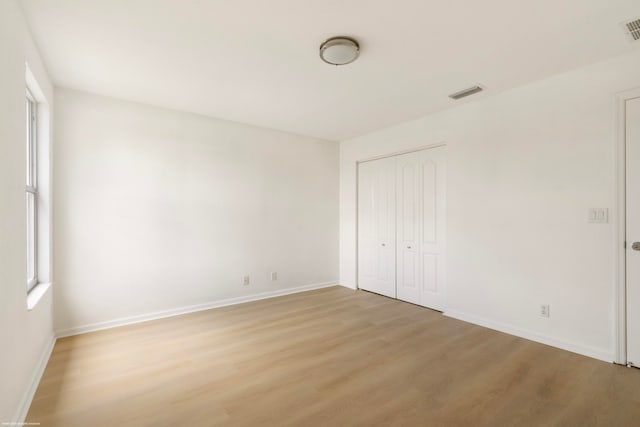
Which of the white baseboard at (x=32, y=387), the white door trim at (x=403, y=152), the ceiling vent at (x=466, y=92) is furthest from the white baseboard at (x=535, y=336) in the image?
the white baseboard at (x=32, y=387)

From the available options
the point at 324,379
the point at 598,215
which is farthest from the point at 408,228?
the point at 324,379

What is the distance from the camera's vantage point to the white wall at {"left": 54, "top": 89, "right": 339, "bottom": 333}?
316cm

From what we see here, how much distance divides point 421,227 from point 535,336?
69.2 inches

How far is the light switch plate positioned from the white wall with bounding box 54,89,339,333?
11.6ft

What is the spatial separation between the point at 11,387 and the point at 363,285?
166 inches

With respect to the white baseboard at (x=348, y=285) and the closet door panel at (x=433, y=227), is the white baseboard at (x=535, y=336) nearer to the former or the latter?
the closet door panel at (x=433, y=227)

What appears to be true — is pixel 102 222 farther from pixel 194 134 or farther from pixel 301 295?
pixel 301 295

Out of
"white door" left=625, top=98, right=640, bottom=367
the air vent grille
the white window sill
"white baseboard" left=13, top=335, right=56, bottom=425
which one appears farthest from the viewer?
"white door" left=625, top=98, right=640, bottom=367

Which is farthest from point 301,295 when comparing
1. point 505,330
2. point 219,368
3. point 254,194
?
point 505,330

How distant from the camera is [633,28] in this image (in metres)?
2.14

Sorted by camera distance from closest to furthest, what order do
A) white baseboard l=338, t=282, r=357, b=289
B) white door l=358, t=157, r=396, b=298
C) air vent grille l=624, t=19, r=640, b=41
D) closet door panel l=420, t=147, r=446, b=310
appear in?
air vent grille l=624, t=19, r=640, b=41, closet door panel l=420, t=147, r=446, b=310, white door l=358, t=157, r=396, b=298, white baseboard l=338, t=282, r=357, b=289

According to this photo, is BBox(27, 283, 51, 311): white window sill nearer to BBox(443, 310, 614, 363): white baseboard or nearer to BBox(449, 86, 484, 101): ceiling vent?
BBox(443, 310, 614, 363): white baseboard

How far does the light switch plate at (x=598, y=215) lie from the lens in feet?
8.48

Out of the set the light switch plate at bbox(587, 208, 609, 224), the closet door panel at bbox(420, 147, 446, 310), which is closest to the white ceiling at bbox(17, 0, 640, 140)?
the closet door panel at bbox(420, 147, 446, 310)
